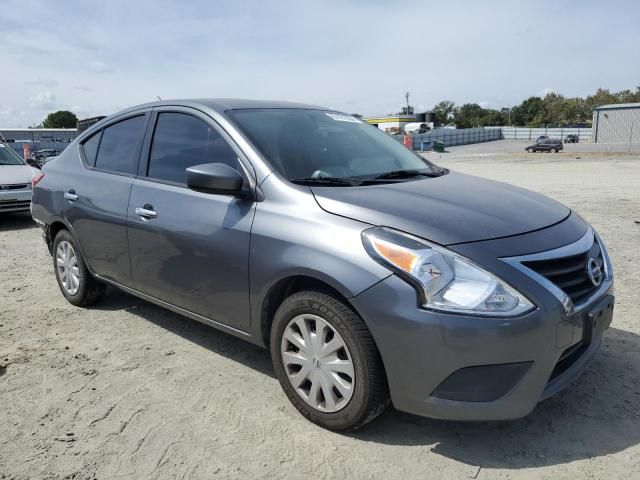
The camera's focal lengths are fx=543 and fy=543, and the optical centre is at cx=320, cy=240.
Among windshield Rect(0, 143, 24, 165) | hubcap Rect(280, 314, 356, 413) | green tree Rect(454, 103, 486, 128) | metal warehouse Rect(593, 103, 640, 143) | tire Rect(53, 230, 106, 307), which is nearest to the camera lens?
hubcap Rect(280, 314, 356, 413)

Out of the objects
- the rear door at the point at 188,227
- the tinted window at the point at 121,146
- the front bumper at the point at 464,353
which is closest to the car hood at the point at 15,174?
the tinted window at the point at 121,146

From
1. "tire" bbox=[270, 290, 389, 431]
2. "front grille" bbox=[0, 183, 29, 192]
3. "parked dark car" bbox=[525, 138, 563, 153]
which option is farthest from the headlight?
"parked dark car" bbox=[525, 138, 563, 153]

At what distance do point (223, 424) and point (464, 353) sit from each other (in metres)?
1.35

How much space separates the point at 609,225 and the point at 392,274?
670 cm

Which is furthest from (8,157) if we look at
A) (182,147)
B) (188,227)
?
(188,227)

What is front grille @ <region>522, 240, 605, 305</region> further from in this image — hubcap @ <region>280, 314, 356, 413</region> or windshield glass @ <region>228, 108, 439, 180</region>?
windshield glass @ <region>228, 108, 439, 180</region>

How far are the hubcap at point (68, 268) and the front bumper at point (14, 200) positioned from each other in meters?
5.31

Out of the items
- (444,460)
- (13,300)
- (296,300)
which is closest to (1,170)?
(13,300)

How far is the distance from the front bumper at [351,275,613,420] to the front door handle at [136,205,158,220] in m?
1.74

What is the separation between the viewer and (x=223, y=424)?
2.88 m

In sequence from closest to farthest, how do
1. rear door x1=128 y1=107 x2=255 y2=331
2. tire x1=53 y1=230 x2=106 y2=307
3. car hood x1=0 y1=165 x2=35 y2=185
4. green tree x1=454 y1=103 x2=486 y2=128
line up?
rear door x1=128 y1=107 x2=255 y2=331 < tire x1=53 y1=230 x2=106 y2=307 < car hood x1=0 y1=165 x2=35 y2=185 < green tree x1=454 y1=103 x2=486 y2=128

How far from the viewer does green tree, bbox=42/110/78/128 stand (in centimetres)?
10369

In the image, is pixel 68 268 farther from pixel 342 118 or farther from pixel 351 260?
pixel 351 260

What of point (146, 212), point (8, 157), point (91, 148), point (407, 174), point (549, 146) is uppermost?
point (91, 148)
